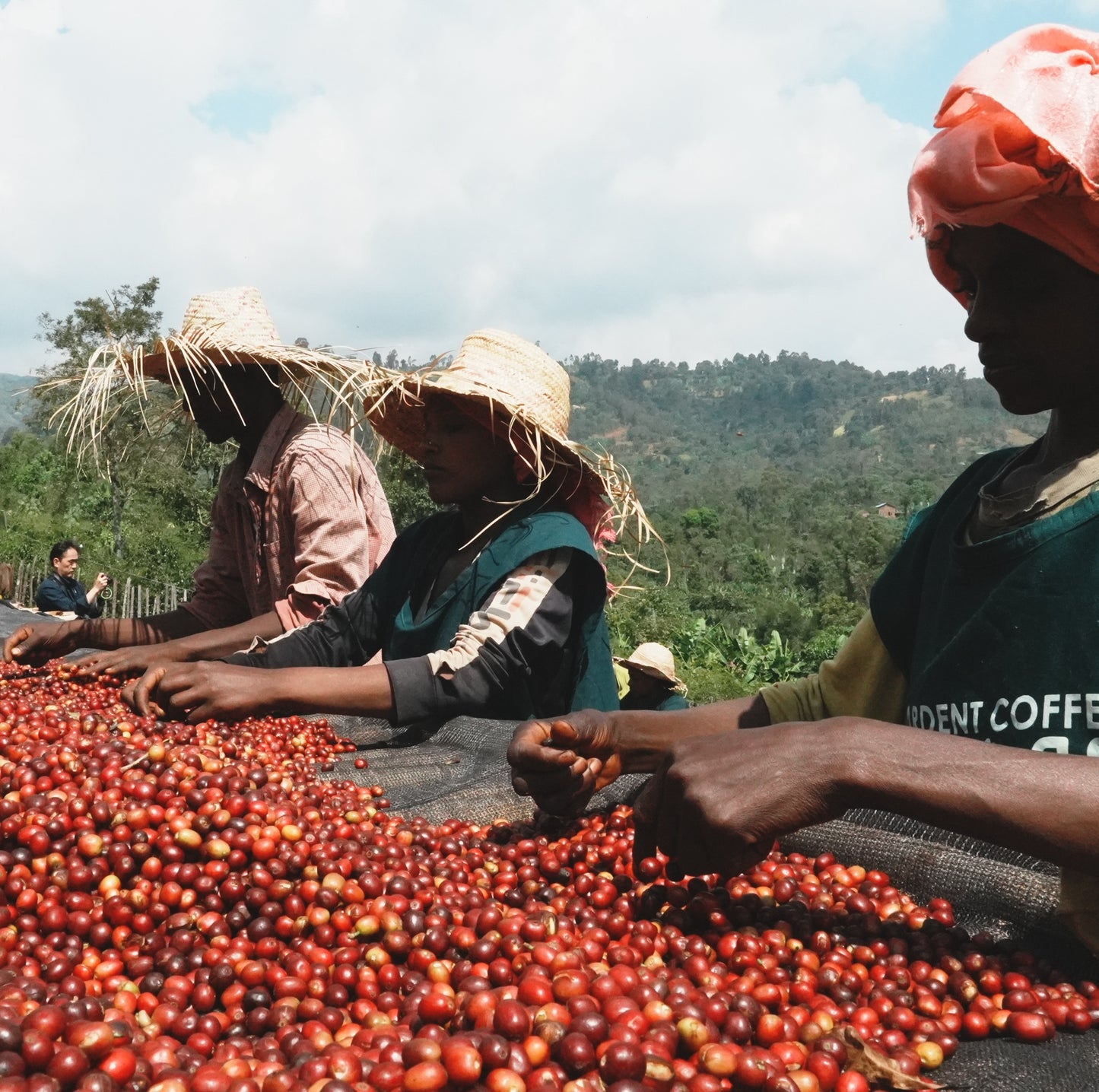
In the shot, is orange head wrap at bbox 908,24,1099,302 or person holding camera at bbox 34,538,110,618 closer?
orange head wrap at bbox 908,24,1099,302

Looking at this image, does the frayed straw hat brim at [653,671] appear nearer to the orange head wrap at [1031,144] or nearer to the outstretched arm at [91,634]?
Answer: the outstretched arm at [91,634]

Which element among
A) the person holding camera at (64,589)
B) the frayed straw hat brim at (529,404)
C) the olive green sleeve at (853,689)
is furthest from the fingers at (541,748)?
the person holding camera at (64,589)

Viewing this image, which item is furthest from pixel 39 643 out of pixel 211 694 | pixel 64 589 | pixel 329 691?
pixel 64 589

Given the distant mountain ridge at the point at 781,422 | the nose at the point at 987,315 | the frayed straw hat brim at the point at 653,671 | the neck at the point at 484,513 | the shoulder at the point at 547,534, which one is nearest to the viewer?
the nose at the point at 987,315

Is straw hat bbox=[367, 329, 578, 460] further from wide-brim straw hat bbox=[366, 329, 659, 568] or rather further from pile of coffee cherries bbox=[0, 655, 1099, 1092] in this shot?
pile of coffee cherries bbox=[0, 655, 1099, 1092]

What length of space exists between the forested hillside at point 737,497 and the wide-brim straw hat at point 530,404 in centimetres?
36

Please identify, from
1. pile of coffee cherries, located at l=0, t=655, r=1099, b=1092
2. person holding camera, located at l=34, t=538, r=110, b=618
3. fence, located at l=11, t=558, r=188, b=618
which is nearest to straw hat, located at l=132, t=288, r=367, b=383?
pile of coffee cherries, located at l=0, t=655, r=1099, b=1092

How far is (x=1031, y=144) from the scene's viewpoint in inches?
68.3

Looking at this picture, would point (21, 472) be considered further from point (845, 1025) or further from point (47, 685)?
point (845, 1025)

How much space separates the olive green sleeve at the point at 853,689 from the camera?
2.32 meters

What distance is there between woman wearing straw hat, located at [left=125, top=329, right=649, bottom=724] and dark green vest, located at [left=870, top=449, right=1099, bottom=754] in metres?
1.50

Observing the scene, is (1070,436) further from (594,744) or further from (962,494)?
(594,744)

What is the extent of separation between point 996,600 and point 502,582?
186 centimetres

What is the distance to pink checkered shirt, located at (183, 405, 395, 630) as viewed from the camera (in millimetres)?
4332
